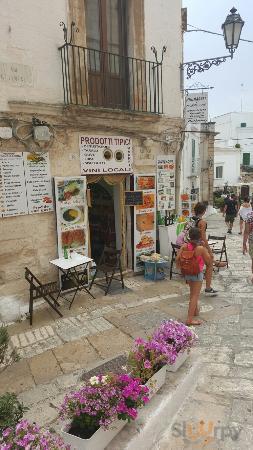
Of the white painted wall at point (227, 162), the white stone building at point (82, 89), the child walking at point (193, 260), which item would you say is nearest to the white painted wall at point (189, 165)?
the white stone building at point (82, 89)

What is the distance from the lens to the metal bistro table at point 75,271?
676 centimetres

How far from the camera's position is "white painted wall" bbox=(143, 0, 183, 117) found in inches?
324

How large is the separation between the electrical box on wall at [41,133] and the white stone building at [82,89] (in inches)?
4.9

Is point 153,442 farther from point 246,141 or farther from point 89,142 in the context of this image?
point 246,141

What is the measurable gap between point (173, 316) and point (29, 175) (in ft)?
12.1

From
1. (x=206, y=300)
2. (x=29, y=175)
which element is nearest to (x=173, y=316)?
(x=206, y=300)

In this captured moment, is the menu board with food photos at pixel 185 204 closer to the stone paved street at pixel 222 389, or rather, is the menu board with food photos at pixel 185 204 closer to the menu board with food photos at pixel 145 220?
the menu board with food photos at pixel 145 220

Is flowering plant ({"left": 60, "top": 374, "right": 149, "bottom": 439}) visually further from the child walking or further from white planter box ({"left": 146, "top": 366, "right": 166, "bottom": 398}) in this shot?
the child walking

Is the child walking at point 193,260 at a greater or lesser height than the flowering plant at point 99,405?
greater

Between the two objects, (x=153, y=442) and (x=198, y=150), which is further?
(x=198, y=150)

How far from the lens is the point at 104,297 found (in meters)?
7.51

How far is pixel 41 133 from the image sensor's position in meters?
6.46

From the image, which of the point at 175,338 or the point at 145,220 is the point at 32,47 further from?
the point at 175,338

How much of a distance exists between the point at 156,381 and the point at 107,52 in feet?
20.9
